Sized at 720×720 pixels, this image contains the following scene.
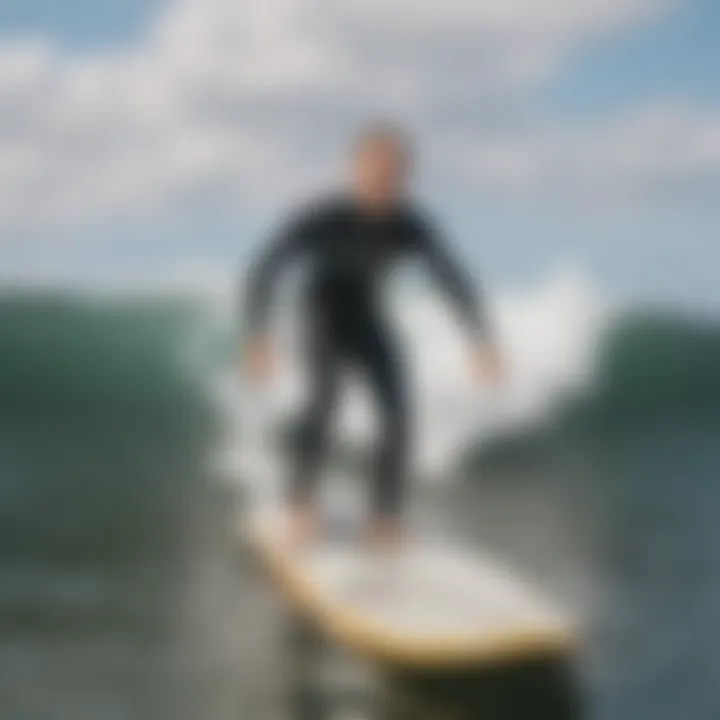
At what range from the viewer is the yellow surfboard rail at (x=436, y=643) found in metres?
1.36

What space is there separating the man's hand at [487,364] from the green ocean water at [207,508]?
0.08 meters

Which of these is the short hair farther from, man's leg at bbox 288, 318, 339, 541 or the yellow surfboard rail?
the yellow surfboard rail

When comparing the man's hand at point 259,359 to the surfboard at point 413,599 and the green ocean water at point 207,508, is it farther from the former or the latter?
the surfboard at point 413,599

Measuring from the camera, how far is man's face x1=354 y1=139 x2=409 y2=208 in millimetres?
1447

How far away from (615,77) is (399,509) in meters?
0.50

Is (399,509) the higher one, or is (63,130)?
(63,130)

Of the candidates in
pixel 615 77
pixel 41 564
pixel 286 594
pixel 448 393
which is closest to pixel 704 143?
pixel 615 77

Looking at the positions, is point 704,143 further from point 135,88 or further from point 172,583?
point 172,583

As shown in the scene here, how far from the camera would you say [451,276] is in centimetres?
147

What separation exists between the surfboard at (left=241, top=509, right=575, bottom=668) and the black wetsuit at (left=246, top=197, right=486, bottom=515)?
0.20 feet

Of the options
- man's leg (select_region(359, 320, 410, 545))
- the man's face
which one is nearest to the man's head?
the man's face

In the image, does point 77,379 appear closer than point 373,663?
No

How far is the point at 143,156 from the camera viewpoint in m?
1.50

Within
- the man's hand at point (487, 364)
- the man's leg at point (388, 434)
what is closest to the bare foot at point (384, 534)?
the man's leg at point (388, 434)
